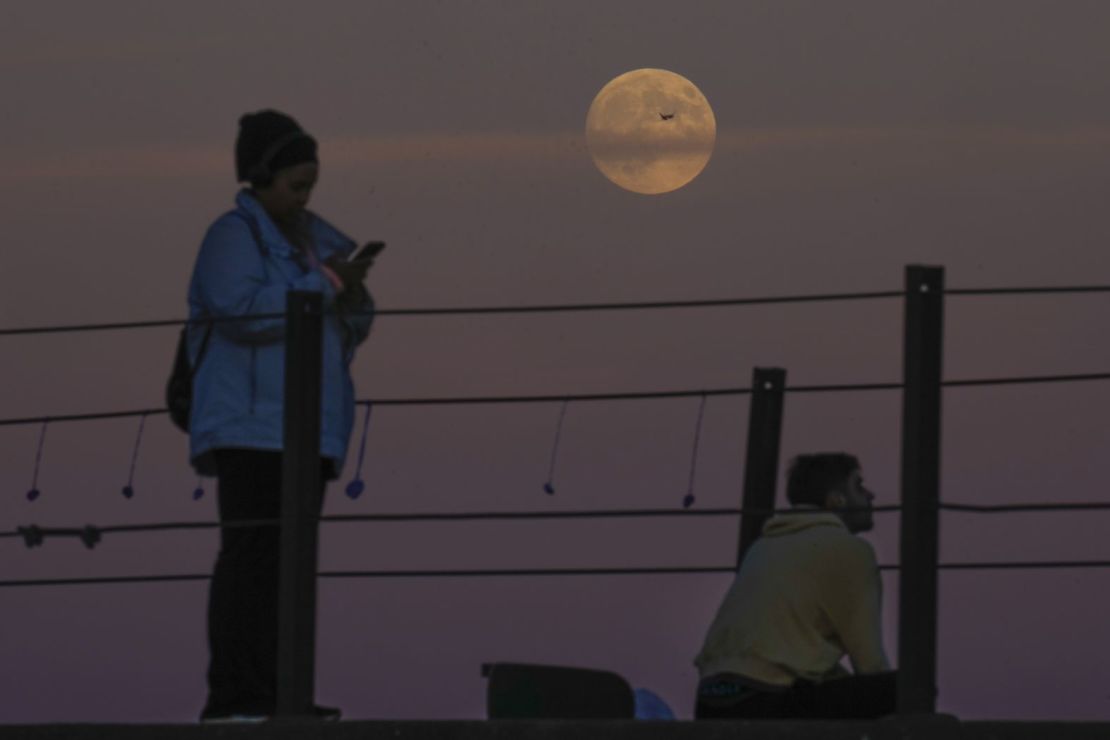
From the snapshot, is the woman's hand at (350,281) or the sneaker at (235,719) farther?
the woman's hand at (350,281)

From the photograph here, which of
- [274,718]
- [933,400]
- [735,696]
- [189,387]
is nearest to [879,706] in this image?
[735,696]

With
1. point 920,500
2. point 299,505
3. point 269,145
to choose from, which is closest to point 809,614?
point 920,500

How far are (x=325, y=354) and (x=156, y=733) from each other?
0.99 m

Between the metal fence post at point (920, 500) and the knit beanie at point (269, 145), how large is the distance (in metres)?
1.51

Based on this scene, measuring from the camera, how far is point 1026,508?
536 centimetres

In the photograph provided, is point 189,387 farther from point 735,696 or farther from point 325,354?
point 735,696

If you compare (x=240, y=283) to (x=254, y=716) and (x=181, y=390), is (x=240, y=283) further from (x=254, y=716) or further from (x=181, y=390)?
(x=254, y=716)

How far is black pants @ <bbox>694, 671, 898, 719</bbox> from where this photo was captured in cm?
603

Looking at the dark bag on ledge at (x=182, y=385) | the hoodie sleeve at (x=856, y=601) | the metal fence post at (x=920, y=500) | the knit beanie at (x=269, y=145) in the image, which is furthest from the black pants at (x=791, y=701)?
the knit beanie at (x=269, y=145)

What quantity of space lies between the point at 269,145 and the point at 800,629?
1644mm

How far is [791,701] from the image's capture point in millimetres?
6254

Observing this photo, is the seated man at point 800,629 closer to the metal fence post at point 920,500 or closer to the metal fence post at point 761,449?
the metal fence post at point 920,500

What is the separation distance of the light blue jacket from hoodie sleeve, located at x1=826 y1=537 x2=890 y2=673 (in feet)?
3.87

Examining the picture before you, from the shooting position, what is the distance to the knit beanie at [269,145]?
611 centimetres
